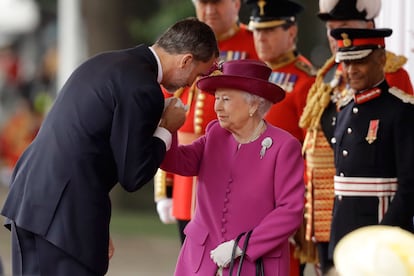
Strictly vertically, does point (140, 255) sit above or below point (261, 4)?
below

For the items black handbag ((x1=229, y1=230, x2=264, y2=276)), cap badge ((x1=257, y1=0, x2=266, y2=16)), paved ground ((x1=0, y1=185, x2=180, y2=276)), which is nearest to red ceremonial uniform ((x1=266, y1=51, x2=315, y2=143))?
cap badge ((x1=257, y1=0, x2=266, y2=16))

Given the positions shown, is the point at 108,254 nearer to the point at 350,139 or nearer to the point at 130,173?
the point at 130,173

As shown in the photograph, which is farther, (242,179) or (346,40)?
(346,40)

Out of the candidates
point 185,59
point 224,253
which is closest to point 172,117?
point 185,59

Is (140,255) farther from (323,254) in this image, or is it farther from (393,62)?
(393,62)

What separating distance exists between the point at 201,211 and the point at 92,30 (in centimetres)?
767

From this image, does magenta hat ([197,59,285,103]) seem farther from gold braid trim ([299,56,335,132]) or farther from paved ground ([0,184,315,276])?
paved ground ([0,184,315,276])

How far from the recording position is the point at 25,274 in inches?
165

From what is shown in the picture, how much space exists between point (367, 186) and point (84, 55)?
7.48m

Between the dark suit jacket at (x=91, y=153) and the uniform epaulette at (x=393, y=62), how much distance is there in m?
1.38

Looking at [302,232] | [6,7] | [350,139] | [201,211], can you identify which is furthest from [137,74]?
[6,7]

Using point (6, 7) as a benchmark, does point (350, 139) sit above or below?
above

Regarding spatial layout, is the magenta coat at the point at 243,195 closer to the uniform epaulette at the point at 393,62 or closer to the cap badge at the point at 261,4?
the uniform epaulette at the point at 393,62

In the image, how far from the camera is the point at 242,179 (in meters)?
4.27
